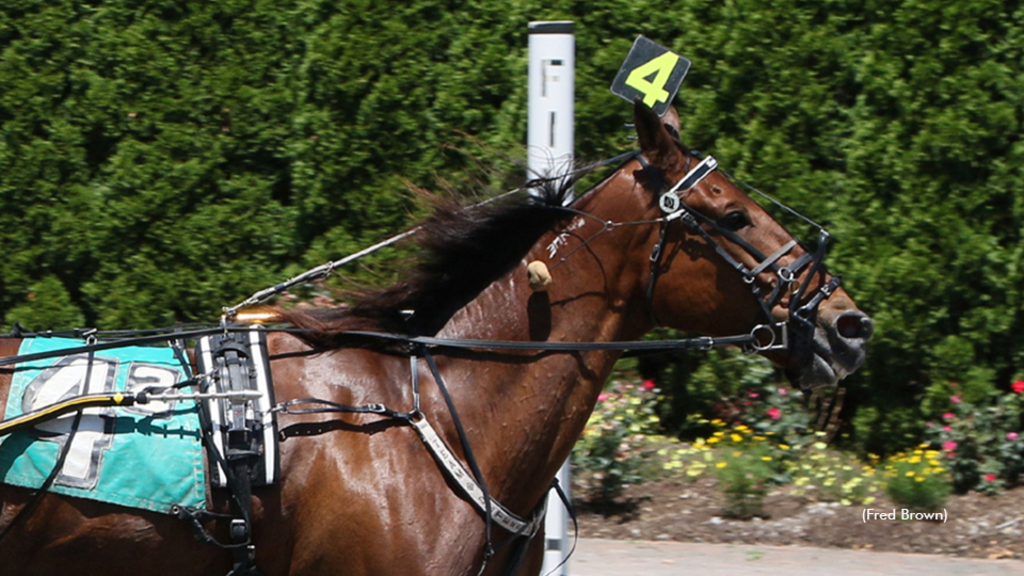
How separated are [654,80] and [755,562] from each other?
9.88 ft

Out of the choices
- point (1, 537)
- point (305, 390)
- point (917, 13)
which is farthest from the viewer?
point (917, 13)

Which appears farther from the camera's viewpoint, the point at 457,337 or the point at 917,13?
the point at 917,13

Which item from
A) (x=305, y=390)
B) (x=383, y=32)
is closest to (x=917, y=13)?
(x=383, y=32)

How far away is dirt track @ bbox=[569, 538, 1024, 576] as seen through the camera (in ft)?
17.9

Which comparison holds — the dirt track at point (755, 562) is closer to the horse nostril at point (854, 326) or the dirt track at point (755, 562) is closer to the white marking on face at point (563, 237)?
the horse nostril at point (854, 326)

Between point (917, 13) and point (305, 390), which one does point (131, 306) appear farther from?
point (917, 13)

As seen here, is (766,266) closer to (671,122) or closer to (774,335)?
(774,335)

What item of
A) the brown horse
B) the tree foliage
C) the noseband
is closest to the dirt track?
the tree foliage

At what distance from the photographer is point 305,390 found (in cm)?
313

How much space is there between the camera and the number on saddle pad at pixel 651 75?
380 centimetres

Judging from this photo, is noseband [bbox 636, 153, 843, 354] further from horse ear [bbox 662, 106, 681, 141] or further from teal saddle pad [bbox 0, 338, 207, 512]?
teal saddle pad [bbox 0, 338, 207, 512]

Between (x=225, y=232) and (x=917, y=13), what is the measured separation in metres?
4.50

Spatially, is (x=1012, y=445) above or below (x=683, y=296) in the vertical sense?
below

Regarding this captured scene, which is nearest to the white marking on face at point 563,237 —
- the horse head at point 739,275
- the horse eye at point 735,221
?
the horse head at point 739,275
